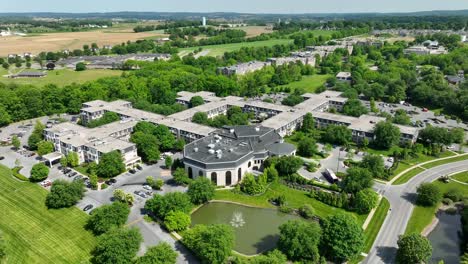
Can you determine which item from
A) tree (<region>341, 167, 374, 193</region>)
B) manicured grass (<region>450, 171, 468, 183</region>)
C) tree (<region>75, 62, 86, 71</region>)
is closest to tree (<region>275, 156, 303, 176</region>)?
tree (<region>341, 167, 374, 193</region>)

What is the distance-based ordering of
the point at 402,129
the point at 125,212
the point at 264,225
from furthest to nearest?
the point at 402,129 → the point at 264,225 → the point at 125,212

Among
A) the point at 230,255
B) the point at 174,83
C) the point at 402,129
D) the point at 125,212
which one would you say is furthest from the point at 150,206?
the point at 174,83

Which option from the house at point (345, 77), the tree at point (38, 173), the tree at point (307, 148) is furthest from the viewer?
the house at point (345, 77)

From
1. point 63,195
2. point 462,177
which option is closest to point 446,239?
point 462,177

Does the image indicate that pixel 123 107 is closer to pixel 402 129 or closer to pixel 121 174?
pixel 121 174

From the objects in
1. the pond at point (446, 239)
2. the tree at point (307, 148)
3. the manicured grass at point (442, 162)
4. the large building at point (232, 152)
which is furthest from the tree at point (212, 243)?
the manicured grass at point (442, 162)

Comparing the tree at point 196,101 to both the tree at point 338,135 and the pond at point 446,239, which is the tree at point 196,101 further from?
the pond at point 446,239

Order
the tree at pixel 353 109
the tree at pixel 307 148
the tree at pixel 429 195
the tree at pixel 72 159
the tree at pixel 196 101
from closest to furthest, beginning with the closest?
the tree at pixel 429 195
the tree at pixel 72 159
the tree at pixel 307 148
the tree at pixel 353 109
the tree at pixel 196 101
